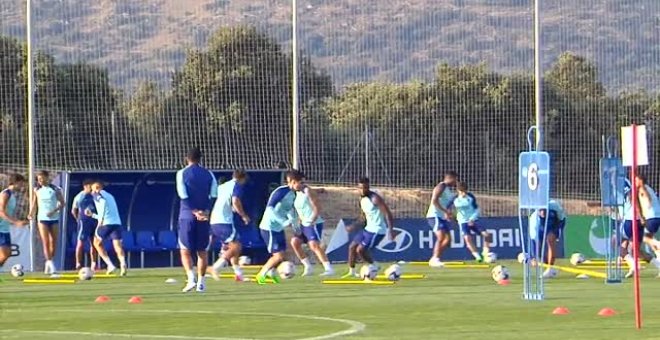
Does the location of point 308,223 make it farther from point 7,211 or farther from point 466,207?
point 466,207

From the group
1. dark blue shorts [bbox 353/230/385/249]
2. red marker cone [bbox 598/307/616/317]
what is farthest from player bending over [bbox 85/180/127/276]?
red marker cone [bbox 598/307/616/317]

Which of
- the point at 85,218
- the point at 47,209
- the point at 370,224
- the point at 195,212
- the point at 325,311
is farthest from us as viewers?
the point at 85,218

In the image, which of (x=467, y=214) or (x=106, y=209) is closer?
(x=106, y=209)

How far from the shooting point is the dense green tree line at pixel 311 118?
38156 mm

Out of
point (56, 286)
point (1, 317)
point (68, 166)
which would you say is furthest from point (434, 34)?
point (1, 317)

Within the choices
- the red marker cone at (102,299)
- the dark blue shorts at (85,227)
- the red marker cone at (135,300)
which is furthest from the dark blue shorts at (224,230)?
the red marker cone at (135,300)

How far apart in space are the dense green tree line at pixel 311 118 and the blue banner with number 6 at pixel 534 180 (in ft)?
56.7

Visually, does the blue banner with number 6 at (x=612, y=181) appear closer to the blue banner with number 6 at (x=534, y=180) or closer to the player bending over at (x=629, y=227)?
the player bending over at (x=629, y=227)

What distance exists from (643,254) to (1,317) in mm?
14659

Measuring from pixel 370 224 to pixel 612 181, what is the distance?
5.18 metres

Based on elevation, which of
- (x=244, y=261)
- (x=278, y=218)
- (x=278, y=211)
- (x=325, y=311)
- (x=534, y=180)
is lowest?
(x=244, y=261)

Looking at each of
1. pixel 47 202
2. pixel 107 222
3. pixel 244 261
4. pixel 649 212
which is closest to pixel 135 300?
pixel 107 222

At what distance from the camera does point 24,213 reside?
38562mm

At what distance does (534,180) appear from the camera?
22.0 metres
